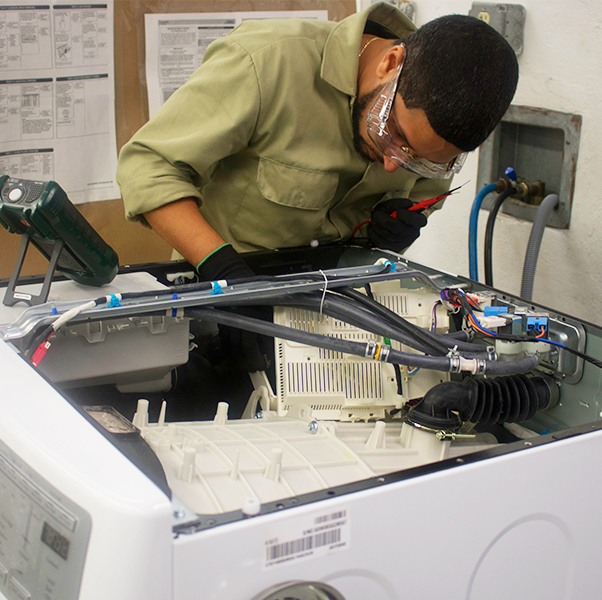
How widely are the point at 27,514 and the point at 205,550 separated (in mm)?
207

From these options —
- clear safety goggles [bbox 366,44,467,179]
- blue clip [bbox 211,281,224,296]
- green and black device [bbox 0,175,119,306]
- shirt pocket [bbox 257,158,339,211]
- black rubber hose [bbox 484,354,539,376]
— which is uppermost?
clear safety goggles [bbox 366,44,467,179]

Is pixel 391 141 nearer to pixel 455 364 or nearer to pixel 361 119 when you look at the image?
pixel 361 119

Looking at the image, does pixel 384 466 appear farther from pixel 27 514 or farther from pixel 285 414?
pixel 27 514

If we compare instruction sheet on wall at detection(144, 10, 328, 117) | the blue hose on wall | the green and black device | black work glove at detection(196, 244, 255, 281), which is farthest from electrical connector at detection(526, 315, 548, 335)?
instruction sheet on wall at detection(144, 10, 328, 117)

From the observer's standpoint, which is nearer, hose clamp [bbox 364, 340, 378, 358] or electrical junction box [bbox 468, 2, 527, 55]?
hose clamp [bbox 364, 340, 378, 358]

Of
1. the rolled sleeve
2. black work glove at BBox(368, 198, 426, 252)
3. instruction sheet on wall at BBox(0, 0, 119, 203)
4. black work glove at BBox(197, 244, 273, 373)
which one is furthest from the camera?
instruction sheet on wall at BBox(0, 0, 119, 203)

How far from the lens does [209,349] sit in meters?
1.35

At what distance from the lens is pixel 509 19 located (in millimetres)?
1840

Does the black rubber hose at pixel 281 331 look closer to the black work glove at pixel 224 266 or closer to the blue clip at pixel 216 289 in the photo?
the blue clip at pixel 216 289

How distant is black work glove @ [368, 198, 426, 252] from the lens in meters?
1.43

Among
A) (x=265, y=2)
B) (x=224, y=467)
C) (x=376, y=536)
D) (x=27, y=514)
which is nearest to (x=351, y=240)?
(x=224, y=467)

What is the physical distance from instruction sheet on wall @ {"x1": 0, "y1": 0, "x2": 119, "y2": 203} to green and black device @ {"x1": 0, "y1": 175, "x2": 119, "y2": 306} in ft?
3.94

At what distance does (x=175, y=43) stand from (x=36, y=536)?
211 centimetres

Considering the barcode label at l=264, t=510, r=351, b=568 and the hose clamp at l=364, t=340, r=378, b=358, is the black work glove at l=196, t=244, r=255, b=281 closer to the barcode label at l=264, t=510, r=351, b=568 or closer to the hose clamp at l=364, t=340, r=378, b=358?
the hose clamp at l=364, t=340, r=378, b=358
